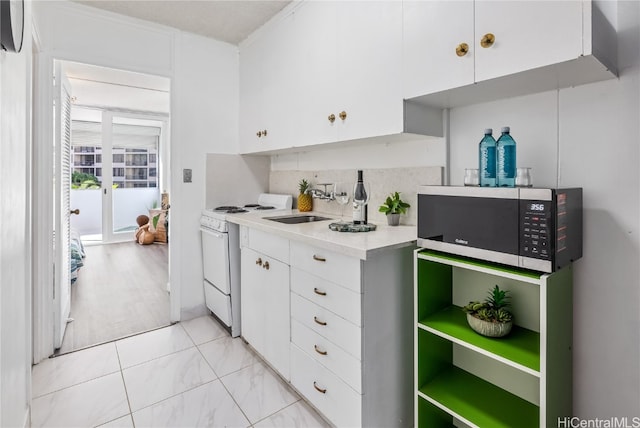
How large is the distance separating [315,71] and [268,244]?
1080 mm

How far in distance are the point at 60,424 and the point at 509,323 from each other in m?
2.07

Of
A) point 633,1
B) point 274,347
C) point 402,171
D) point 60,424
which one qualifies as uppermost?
point 633,1

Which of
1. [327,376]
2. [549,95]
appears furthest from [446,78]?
[327,376]

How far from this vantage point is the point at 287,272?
1.84 metres

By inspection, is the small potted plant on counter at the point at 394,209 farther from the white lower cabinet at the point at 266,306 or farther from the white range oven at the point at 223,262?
the white range oven at the point at 223,262

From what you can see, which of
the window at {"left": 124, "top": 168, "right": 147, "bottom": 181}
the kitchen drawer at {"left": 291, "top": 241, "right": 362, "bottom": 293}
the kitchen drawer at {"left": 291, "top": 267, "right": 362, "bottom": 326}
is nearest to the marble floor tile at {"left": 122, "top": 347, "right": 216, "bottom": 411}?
the kitchen drawer at {"left": 291, "top": 267, "right": 362, "bottom": 326}

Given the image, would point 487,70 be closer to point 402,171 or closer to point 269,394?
point 402,171

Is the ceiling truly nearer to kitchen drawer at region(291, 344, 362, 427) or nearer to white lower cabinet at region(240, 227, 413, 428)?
white lower cabinet at region(240, 227, 413, 428)

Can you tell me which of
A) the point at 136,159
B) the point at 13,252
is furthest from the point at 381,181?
the point at 136,159

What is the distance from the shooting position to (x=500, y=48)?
1.20 m

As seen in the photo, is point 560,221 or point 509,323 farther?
point 509,323

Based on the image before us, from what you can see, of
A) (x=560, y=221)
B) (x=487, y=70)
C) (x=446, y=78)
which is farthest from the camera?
(x=446, y=78)

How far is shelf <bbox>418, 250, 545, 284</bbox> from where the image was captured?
112 cm

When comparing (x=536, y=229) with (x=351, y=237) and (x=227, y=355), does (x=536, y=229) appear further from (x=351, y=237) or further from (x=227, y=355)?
(x=227, y=355)
